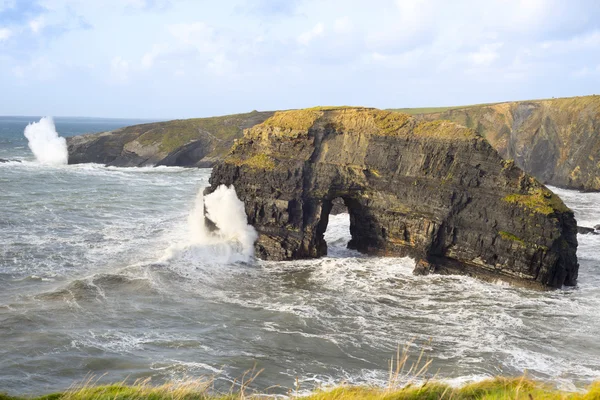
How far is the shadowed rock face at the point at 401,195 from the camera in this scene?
81.7 feet

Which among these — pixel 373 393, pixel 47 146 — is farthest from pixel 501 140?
pixel 373 393

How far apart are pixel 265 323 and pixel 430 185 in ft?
39.9

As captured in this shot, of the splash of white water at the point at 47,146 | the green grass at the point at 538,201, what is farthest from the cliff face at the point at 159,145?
the green grass at the point at 538,201

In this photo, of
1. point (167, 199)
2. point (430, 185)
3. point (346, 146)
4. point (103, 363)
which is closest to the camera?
→ point (103, 363)

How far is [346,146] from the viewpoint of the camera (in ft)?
99.3

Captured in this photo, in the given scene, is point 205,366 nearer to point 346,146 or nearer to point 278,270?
point 278,270

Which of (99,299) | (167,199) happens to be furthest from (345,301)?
(167,199)

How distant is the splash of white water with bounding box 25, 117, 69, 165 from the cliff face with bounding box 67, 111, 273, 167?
1104mm

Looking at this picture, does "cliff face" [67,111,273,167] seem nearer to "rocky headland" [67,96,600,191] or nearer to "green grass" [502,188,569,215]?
"rocky headland" [67,96,600,191]

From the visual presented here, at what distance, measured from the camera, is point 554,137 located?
67.9m

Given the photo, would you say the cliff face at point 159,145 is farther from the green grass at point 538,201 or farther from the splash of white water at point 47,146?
the green grass at point 538,201

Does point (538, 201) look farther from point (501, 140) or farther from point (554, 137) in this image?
point (501, 140)

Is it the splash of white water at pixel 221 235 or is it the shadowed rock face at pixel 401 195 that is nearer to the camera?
the shadowed rock face at pixel 401 195

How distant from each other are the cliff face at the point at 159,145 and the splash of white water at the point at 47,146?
1104 millimetres
